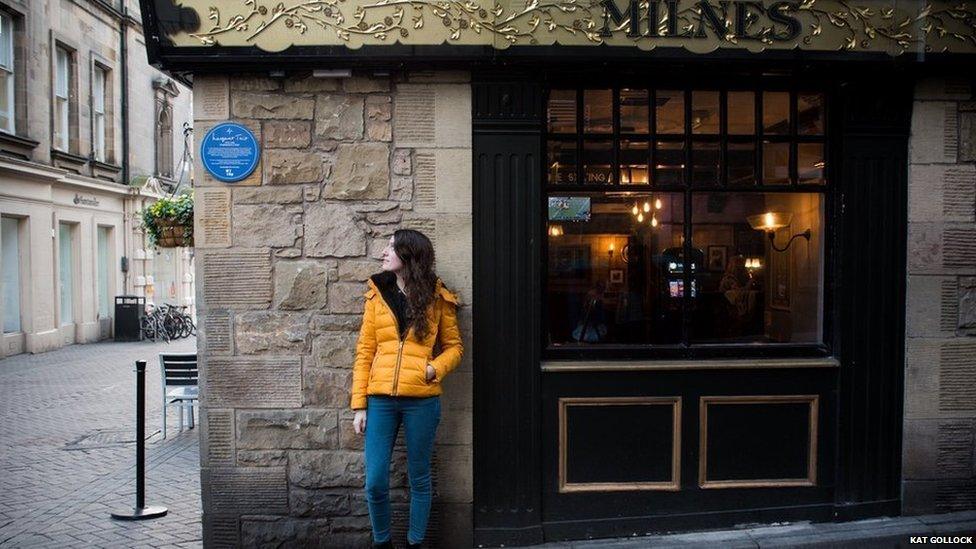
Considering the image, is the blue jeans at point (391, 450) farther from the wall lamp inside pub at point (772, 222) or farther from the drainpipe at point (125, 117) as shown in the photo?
the drainpipe at point (125, 117)

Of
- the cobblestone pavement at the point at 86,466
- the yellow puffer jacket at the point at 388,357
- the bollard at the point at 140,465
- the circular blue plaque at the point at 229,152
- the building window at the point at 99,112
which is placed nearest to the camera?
the yellow puffer jacket at the point at 388,357

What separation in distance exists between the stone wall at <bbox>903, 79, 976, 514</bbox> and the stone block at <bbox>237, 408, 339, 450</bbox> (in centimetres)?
414

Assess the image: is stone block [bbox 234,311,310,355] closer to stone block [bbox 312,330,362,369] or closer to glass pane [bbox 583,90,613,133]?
stone block [bbox 312,330,362,369]

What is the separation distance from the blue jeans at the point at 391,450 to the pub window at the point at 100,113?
20480 millimetres

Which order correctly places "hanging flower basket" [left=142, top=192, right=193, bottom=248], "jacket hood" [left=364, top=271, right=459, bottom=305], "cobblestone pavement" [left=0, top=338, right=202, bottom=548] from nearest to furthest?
"jacket hood" [left=364, top=271, right=459, bottom=305] → "cobblestone pavement" [left=0, top=338, right=202, bottom=548] → "hanging flower basket" [left=142, top=192, right=193, bottom=248]

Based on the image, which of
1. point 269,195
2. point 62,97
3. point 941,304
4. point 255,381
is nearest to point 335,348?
point 255,381

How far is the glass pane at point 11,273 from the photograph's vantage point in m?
17.8

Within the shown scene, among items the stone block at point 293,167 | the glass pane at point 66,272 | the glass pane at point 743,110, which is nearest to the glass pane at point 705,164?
the glass pane at point 743,110

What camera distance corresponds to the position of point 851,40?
207 inches

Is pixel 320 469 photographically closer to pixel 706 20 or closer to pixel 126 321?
pixel 706 20

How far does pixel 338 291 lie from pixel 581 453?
→ 6.67 feet

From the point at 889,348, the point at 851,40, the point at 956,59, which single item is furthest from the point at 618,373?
the point at 956,59

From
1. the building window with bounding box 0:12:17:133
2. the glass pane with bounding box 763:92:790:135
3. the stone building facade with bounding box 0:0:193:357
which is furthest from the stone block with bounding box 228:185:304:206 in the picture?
the building window with bounding box 0:12:17:133

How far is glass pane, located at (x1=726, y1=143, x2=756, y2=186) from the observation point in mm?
5543
